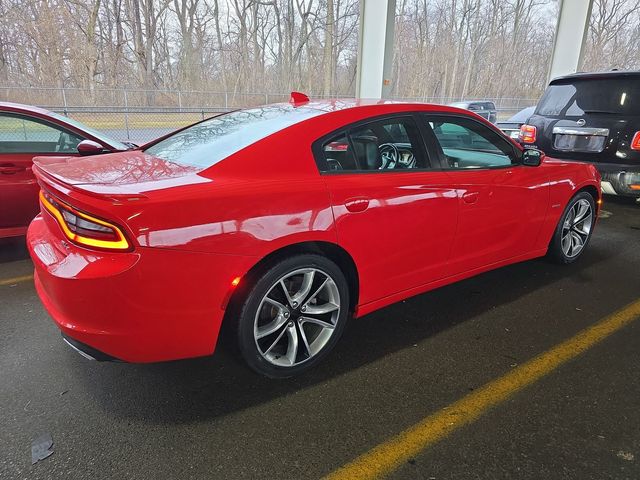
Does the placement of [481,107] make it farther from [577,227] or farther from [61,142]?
[61,142]

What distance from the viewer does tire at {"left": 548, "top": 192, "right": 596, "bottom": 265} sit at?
391 cm

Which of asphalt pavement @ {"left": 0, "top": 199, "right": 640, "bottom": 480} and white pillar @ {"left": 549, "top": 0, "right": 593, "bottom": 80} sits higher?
white pillar @ {"left": 549, "top": 0, "right": 593, "bottom": 80}

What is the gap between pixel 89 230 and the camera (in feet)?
6.25

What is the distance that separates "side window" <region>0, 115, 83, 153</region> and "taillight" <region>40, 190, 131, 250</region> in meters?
2.75

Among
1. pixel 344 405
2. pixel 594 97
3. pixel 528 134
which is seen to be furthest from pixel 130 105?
pixel 344 405

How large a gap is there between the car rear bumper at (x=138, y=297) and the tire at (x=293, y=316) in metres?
0.16

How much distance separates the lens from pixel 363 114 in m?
2.64

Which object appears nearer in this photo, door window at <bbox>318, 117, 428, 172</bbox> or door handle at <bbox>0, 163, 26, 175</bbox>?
door window at <bbox>318, 117, 428, 172</bbox>

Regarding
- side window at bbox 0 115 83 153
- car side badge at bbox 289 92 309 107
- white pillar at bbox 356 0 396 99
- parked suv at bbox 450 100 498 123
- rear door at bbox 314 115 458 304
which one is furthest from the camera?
parked suv at bbox 450 100 498 123

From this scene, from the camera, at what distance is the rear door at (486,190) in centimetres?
294

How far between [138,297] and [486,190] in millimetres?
2314

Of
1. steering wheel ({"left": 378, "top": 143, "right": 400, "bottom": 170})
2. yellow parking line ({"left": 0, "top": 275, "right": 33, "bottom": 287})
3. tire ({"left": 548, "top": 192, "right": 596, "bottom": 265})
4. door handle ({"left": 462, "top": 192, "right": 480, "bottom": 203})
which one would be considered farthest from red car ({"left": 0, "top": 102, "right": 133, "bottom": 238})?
tire ({"left": 548, "top": 192, "right": 596, "bottom": 265})

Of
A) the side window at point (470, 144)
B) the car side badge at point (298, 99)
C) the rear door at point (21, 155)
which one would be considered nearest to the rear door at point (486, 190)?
the side window at point (470, 144)

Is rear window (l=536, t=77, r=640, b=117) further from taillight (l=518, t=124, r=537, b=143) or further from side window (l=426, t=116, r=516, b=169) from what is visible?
side window (l=426, t=116, r=516, b=169)
